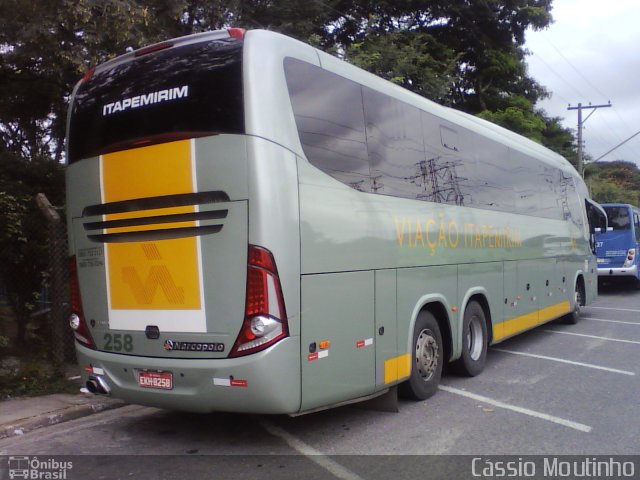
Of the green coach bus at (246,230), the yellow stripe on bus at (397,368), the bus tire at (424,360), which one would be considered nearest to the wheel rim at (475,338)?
the bus tire at (424,360)

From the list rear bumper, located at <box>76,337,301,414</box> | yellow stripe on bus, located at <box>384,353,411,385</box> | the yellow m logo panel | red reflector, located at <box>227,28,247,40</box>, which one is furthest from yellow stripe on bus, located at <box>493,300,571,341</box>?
red reflector, located at <box>227,28,247,40</box>

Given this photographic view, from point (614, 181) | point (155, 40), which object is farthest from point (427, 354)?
point (614, 181)

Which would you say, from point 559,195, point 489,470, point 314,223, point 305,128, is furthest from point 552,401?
point 559,195

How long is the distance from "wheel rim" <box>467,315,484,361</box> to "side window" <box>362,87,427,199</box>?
7.37ft

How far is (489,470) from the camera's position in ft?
14.7

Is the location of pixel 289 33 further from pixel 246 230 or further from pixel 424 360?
pixel 246 230

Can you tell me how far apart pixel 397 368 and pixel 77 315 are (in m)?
3.11

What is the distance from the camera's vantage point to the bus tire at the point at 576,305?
12.0 metres

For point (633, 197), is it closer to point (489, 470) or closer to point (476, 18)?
point (476, 18)

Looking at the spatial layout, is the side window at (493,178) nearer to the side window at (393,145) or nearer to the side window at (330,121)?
the side window at (393,145)

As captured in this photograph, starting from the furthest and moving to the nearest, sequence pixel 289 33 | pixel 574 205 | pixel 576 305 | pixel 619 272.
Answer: pixel 619 272, pixel 574 205, pixel 576 305, pixel 289 33

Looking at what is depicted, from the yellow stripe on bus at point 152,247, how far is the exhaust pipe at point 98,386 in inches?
27.4

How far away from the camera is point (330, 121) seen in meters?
5.16

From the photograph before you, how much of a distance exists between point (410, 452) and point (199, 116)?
3.31 metres
